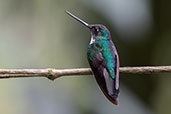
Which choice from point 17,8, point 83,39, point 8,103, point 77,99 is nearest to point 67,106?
point 77,99

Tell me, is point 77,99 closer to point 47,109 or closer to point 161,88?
point 47,109

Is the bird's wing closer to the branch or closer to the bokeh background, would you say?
the branch

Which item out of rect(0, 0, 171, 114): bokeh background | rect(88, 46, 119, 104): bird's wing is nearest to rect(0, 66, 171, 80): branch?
rect(88, 46, 119, 104): bird's wing

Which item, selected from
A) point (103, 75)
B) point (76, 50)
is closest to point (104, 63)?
point (103, 75)

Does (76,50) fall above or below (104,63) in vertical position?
below

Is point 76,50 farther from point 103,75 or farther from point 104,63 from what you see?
point 103,75

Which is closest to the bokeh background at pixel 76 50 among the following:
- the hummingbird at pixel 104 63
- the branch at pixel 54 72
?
the hummingbird at pixel 104 63
